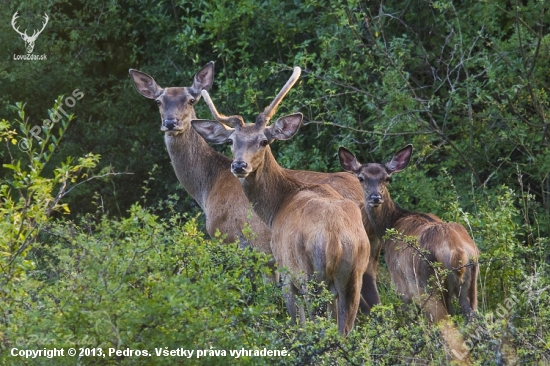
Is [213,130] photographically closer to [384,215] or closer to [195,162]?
[195,162]

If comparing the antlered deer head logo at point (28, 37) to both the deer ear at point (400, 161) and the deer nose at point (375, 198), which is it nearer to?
the deer ear at point (400, 161)

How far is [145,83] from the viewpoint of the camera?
11.1m

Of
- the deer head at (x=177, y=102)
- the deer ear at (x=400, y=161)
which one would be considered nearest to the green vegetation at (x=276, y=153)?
the deer ear at (x=400, y=161)

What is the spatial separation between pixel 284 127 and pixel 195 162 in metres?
1.64

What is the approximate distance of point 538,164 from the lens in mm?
10539

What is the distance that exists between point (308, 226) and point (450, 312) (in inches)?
58.7

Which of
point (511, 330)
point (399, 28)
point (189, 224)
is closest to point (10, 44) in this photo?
point (399, 28)

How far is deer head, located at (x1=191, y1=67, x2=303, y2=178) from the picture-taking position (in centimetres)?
876

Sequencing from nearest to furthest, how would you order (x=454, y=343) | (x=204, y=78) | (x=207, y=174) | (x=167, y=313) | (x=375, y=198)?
(x=167, y=313)
(x=454, y=343)
(x=375, y=198)
(x=207, y=174)
(x=204, y=78)

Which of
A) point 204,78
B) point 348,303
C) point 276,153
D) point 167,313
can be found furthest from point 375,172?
point 167,313

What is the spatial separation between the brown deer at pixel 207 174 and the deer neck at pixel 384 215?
135mm

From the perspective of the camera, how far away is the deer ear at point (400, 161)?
988cm

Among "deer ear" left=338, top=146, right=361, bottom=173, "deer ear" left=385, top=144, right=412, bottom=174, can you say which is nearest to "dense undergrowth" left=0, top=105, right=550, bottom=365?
"deer ear" left=385, top=144, right=412, bottom=174

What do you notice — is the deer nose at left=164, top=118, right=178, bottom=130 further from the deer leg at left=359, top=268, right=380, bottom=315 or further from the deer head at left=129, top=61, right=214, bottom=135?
the deer leg at left=359, top=268, right=380, bottom=315
